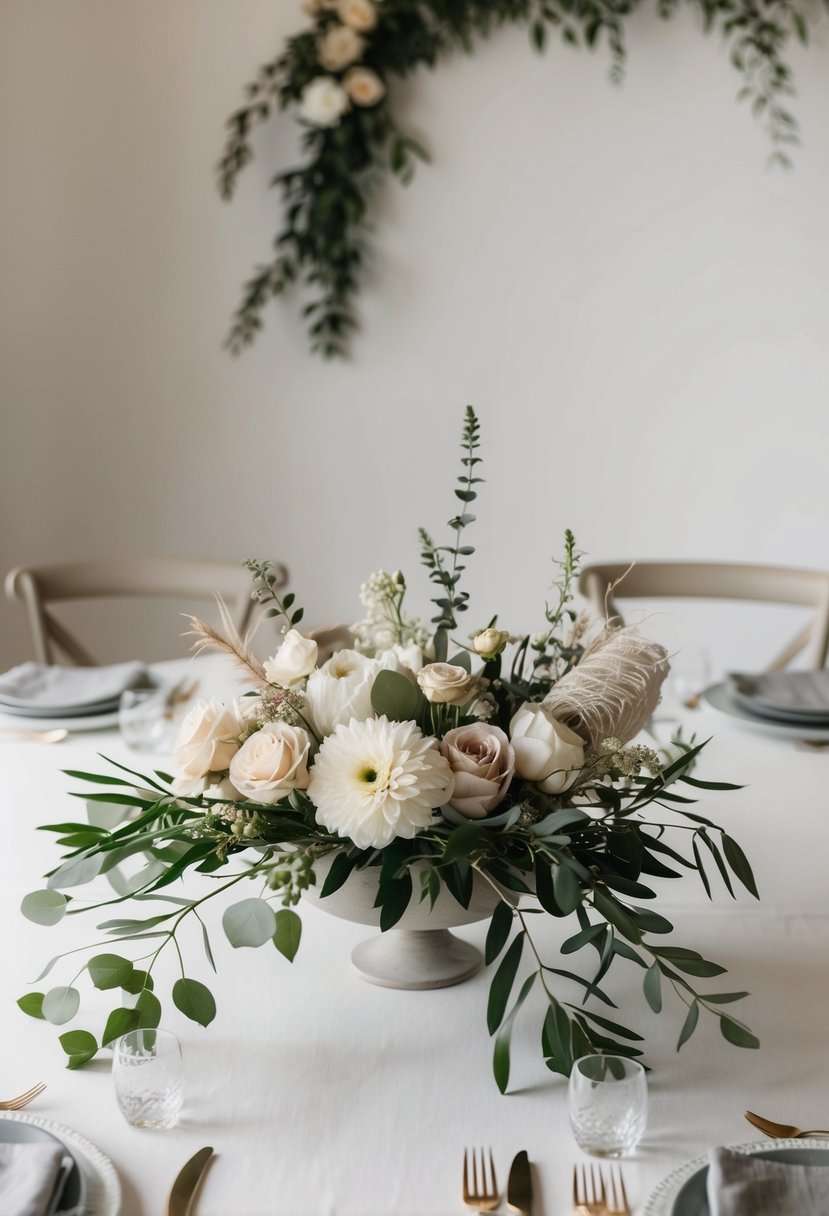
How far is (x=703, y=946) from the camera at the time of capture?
4.05ft

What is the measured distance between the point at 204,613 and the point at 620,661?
8.18 ft

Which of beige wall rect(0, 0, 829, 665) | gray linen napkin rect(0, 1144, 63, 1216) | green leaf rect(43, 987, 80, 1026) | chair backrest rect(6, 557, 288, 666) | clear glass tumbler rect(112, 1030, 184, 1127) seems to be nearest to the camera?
gray linen napkin rect(0, 1144, 63, 1216)

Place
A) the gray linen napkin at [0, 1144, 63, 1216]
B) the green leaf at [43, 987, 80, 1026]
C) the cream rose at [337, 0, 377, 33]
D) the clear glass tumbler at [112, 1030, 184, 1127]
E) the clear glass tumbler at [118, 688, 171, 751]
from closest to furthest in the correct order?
the gray linen napkin at [0, 1144, 63, 1216]
the clear glass tumbler at [112, 1030, 184, 1127]
the green leaf at [43, 987, 80, 1026]
the clear glass tumbler at [118, 688, 171, 751]
the cream rose at [337, 0, 377, 33]

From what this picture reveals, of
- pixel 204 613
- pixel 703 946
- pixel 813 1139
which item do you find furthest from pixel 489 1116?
pixel 204 613

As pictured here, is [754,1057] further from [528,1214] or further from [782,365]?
[782,365]

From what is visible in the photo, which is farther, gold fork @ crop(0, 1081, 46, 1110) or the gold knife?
gold fork @ crop(0, 1081, 46, 1110)

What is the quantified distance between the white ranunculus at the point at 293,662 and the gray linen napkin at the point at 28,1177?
415mm

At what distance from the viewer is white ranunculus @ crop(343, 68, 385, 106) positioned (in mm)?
3238

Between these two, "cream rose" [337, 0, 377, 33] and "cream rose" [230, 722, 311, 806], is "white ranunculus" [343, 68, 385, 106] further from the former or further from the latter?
"cream rose" [230, 722, 311, 806]

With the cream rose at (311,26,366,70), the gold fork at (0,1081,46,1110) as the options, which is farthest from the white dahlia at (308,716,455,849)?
the cream rose at (311,26,366,70)

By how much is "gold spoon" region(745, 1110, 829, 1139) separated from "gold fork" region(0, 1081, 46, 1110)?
58 centimetres

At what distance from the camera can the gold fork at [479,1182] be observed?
2.81ft

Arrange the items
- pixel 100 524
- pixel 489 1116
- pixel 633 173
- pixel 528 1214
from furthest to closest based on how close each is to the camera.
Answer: pixel 100 524 < pixel 633 173 < pixel 489 1116 < pixel 528 1214

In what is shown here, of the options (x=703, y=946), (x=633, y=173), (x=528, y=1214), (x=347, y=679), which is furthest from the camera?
(x=633, y=173)
